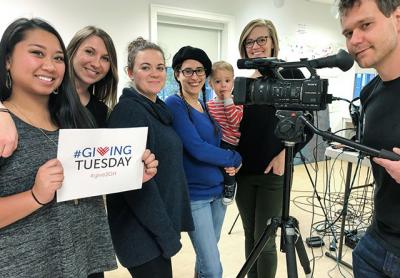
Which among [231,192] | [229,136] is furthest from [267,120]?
[231,192]

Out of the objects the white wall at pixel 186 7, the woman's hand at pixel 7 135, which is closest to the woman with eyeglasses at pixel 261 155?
the woman's hand at pixel 7 135

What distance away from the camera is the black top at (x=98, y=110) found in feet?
4.43

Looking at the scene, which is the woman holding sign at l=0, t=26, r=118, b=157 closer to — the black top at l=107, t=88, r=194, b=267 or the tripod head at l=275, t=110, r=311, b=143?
the black top at l=107, t=88, r=194, b=267

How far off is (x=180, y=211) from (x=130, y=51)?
0.68 m

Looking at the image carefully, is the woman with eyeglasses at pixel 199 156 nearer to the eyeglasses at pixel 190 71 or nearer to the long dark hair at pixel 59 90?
the eyeglasses at pixel 190 71

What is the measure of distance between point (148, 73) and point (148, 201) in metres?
0.49

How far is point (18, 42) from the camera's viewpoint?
2.79 ft

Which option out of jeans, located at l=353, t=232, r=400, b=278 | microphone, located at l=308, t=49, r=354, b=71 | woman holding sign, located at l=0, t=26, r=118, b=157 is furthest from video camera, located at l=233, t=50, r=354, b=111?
woman holding sign, located at l=0, t=26, r=118, b=157

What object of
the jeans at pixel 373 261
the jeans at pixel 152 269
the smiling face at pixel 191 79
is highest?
the smiling face at pixel 191 79

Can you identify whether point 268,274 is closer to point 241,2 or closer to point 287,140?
point 287,140

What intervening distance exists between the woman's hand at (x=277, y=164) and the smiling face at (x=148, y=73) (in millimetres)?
622

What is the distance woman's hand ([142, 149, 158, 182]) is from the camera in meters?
1.02

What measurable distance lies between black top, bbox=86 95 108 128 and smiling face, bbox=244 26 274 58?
738 mm

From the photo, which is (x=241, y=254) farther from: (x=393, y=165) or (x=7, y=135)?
(x=7, y=135)
